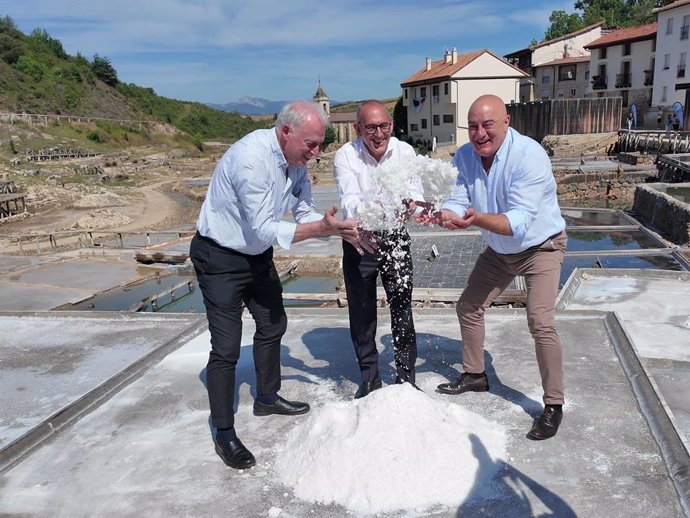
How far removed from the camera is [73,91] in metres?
54.1

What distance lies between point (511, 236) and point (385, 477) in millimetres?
1314

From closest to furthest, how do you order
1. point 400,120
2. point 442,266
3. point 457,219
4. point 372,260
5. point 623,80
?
point 457,219 < point 372,260 < point 442,266 < point 623,80 < point 400,120

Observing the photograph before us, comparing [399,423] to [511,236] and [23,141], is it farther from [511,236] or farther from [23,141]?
[23,141]

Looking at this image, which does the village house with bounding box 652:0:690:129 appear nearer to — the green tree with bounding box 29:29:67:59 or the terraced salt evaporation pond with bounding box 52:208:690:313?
the terraced salt evaporation pond with bounding box 52:208:690:313

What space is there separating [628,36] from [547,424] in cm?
4593

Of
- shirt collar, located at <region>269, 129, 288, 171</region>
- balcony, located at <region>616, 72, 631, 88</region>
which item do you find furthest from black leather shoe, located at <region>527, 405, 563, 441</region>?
balcony, located at <region>616, 72, 631, 88</region>

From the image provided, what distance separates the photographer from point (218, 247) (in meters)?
2.75

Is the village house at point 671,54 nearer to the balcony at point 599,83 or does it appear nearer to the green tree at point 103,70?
the balcony at point 599,83

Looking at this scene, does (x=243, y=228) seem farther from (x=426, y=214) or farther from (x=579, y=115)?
(x=579, y=115)

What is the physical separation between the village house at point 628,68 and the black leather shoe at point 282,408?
41.0 metres

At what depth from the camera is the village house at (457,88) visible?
42.2 meters

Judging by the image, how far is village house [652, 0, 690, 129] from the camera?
34469 millimetres

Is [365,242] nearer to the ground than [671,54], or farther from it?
nearer to the ground

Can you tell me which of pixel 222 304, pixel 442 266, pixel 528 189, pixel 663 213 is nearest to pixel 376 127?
pixel 528 189
